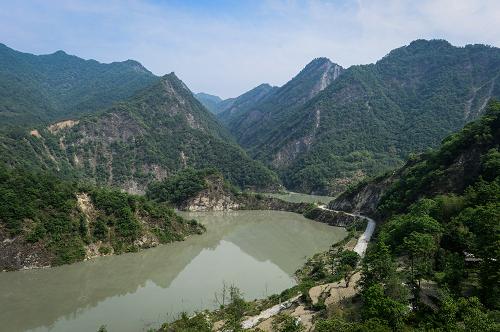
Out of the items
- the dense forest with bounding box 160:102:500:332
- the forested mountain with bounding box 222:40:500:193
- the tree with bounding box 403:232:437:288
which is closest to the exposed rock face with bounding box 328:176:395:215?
the dense forest with bounding box 160:102:500:332

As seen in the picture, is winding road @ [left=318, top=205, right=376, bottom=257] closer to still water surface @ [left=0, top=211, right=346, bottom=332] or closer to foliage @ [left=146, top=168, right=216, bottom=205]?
still water surface @ [left=0, top=211, right=346, bottom=332]

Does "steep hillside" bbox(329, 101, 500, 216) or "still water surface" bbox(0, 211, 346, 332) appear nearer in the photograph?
"still water surface" bbox(0, 211, 346, 332)

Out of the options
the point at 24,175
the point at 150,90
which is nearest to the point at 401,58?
the point at 150,90

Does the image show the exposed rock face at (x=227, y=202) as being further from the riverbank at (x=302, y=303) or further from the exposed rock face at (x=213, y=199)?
the riverbank at (x=302, y=303)

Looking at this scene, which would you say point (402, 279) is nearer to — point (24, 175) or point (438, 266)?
point (438, 266)

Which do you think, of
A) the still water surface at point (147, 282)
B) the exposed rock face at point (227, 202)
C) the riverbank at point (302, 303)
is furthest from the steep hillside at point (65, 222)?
the exposed rock face at point (227, 202)

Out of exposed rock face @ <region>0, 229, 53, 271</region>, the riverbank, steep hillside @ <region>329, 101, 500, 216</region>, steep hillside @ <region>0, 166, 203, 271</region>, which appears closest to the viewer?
the riverbank
